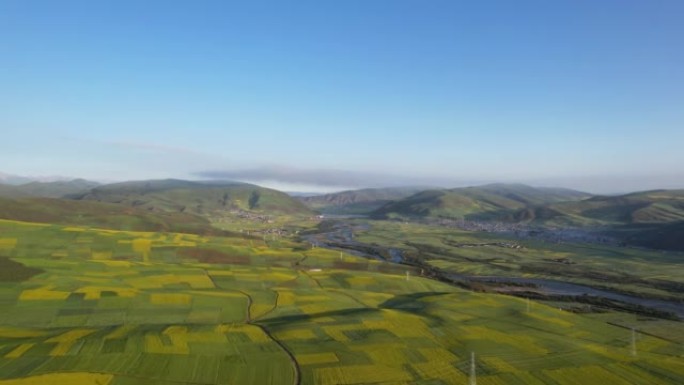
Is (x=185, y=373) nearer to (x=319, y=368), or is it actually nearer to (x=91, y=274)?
(x=319, y=368)

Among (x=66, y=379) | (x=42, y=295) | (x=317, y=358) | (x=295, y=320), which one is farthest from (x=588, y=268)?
(x=66, y=379)

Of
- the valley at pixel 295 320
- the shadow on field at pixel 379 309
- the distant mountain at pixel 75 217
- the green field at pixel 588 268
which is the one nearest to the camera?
the valley at pixel 295 320

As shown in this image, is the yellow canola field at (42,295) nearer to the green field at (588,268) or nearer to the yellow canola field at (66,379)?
the yellow canola field at (66,379)

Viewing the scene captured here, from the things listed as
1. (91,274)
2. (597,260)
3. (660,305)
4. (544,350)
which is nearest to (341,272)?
(91,274)

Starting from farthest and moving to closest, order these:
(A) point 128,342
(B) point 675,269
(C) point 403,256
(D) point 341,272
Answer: (C) point 403,256
(B) point 675,269
(D) point 341,272
(A) point 128,342

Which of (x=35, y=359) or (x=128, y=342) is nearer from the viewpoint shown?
(x=35, y=359)

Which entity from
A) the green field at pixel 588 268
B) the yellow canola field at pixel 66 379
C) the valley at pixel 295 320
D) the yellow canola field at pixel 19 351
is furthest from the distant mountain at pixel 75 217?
the yellow canola field at pixel 66 379

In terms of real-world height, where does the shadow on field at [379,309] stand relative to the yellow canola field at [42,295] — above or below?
below

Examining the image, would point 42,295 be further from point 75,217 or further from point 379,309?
point 75,217
